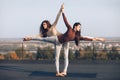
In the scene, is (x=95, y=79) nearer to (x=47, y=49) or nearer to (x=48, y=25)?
(x=48, y=25)

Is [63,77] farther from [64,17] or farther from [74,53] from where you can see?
[74,53]

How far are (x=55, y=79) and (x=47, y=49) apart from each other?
9.90 m

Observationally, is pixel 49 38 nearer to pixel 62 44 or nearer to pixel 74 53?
pixel 62 44

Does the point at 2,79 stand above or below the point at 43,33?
below

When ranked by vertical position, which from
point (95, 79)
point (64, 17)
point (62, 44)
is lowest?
point (95, 79)

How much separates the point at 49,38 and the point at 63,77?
1404 mm

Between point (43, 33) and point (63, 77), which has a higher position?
point (43, 33)

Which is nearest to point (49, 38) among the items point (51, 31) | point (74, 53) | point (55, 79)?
point (51, 31)

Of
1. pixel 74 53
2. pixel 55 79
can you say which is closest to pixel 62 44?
pixel 55 79

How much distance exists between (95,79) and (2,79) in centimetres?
300

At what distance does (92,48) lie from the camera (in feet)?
65.6

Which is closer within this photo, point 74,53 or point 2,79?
point 2,79

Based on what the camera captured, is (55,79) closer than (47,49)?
Yes

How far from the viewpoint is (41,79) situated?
36.0ft
